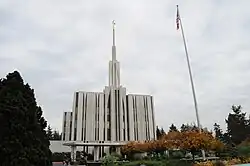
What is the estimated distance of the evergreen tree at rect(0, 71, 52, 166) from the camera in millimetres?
12336

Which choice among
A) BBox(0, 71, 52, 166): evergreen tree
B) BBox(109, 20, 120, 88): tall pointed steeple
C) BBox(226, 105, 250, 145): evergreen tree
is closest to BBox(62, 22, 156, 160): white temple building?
BBox(109, 20, 120, 88): tall pointed steeple

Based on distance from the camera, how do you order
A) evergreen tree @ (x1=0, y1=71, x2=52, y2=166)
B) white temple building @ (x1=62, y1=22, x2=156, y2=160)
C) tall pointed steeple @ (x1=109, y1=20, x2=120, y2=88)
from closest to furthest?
evergreen tree @ (x1=0, y1=71, x2=52, y2=166) < white temple building @ (x1=62, y1=22, x2=156, y2=160) < tall pointed steeple @ (x1=109, y1=20, x2=120, y2=88)

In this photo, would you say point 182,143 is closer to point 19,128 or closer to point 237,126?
point 19,128

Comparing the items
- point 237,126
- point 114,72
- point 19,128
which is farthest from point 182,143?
point 114,72

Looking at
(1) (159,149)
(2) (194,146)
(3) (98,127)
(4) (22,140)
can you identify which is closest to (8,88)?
(4) (22,140)

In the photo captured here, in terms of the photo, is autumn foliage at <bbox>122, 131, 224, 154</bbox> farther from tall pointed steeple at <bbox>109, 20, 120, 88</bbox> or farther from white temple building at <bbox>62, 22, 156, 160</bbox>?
tall pointed steeple at <bbox>109, 20, 120, 88</bbox>

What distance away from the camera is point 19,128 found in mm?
12688

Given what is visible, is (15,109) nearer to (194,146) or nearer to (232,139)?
(194,146)

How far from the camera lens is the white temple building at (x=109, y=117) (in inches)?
2215

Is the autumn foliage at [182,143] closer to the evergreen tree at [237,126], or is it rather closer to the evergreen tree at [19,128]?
the evergreen tree at [19,128]

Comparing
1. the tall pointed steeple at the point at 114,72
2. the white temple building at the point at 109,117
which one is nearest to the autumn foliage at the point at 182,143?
the white temple building at the point at 109,117

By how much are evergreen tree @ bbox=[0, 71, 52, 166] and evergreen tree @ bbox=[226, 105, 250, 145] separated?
42066mm

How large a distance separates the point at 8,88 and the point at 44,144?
2956 millimetres

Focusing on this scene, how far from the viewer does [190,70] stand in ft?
77.5
